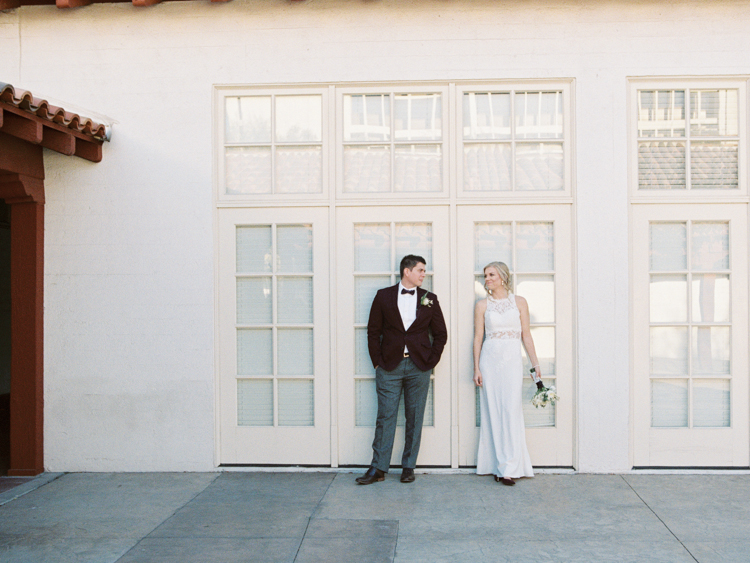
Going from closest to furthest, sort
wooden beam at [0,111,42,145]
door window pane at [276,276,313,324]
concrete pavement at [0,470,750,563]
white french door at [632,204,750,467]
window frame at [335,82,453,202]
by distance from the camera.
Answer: concrete pavement at [0,470,750,563] < wooden beam at [0,111,42,145] < white french door at [632,204,750,467] < window frame at [335,82,453,202] < door window pane at [276,276,313,324]

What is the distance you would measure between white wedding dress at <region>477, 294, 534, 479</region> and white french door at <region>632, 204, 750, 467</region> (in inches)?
41.5

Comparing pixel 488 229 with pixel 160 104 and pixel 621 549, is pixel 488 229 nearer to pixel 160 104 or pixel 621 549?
pixel 621 549

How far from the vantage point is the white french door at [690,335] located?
17.7 feet

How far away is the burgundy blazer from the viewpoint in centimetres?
519

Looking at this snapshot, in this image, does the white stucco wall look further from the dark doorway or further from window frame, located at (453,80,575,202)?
the dark doorway

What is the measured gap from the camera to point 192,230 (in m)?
5.57

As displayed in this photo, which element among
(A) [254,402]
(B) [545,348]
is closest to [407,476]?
(A) [254,402]

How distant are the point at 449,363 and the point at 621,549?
2039mm

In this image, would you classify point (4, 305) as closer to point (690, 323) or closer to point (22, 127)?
point (22, 127)

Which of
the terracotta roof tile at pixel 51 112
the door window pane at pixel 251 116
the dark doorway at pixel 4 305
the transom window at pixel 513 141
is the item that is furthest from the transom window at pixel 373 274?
the dark doorway at pixel 4 305

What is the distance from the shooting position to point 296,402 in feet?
18.4

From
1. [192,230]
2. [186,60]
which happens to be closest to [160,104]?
[186,60]

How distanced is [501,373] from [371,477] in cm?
136

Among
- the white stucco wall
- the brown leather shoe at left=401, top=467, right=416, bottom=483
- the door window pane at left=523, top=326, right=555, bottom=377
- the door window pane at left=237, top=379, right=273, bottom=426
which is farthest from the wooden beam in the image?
the door window pane at left=523, top=326, right=555, bottom=377
